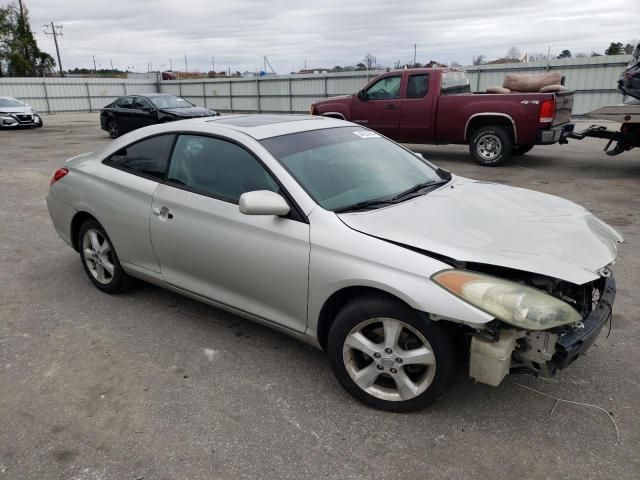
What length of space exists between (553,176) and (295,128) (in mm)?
7744

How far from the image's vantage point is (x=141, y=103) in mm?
16969

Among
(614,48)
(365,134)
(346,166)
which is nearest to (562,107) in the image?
(365,134)

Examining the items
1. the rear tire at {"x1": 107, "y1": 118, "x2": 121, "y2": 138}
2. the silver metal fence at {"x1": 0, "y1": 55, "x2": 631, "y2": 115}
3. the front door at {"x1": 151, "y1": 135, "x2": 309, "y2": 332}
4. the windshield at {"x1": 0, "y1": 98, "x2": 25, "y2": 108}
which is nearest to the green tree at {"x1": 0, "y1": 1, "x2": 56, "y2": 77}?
the silver metal fence at {"x1": 0, "y1": 55, "x2": 631, "y2": 115}

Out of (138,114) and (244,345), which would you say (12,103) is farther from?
(244,345)

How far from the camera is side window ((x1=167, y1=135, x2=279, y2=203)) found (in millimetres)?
3250

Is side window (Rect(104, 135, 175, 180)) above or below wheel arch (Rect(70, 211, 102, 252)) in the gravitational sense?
above

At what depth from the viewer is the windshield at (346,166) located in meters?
3.16

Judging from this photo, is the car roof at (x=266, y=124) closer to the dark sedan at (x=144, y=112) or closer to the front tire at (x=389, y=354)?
the front tire at (x=389, y=354)

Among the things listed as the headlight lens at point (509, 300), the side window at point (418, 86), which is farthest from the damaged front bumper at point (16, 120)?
the headlight lens at point (509, 300)

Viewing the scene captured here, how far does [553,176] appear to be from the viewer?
9828 mm

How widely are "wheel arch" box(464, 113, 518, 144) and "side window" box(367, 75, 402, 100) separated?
179 cm

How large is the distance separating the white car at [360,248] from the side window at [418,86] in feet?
25.0

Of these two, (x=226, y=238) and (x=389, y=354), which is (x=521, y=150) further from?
(x=389, y=354)

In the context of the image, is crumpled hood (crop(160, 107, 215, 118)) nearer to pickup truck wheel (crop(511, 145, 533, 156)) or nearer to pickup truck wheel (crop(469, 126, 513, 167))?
pickup truck wheel (crop(469, 126, 513, 167))
